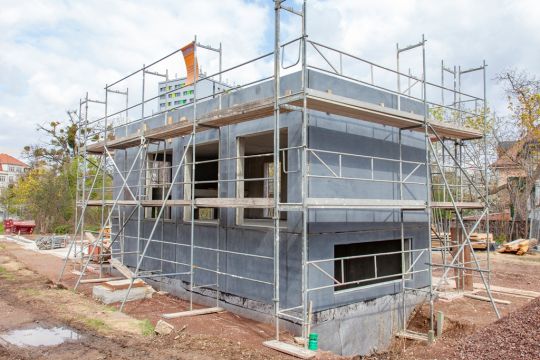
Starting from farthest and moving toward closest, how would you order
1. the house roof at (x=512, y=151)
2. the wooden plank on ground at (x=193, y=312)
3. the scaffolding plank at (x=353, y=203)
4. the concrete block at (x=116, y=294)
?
the house roof at (x=512, y=151) → the concrete block at (x=116, y=294) → the wooden plank on ground at (x=193, y=312) → the scaffolding plank at (x=353, y=203)

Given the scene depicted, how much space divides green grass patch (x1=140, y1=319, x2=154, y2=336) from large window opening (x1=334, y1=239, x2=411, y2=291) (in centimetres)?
373

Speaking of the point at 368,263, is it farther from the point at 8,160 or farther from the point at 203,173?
the point at 8,160

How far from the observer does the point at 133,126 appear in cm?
1405

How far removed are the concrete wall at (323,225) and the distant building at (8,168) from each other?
A: 86791 millimetres

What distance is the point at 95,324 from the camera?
824 centimetres

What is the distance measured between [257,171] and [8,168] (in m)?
87.7

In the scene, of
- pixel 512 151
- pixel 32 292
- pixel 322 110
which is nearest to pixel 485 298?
pixel 322 110

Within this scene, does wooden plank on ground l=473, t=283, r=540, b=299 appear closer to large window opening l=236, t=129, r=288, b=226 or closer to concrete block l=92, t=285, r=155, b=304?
large window opening l=236, t=129, r=288, b=226

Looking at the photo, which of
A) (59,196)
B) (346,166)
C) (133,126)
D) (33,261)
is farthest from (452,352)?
(59,196)

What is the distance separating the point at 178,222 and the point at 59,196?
80.0 feet

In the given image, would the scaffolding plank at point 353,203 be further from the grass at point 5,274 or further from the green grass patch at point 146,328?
the grass at point 5,274

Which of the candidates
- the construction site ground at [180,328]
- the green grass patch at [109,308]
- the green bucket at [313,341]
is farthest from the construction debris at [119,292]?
the green bucket at [313,341]

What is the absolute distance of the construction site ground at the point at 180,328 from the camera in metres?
6.42

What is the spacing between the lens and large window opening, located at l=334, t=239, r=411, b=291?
893cm
